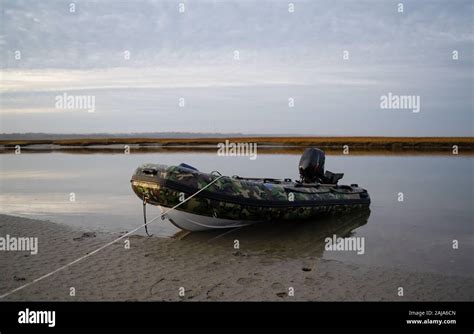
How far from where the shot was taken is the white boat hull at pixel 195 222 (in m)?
7.71

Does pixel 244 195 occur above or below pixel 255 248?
above

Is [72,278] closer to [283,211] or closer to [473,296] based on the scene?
[283,211]

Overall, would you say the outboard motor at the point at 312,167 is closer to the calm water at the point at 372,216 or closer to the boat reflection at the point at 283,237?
the boat reflection at the point at 283,237

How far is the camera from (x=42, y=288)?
5137 millimetres

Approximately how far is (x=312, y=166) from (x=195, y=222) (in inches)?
144

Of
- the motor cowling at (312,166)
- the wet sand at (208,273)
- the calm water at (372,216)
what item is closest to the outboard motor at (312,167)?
the motor cowling at (312,166)

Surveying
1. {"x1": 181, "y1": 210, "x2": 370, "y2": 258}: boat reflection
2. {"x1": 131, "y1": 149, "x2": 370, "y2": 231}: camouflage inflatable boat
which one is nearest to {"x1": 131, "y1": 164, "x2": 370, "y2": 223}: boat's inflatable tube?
{"x1": 131, "y1": 149, "x2": 370, "y2": 231}: camouflage inflatable boat

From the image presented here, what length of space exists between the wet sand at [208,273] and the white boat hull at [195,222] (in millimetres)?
266

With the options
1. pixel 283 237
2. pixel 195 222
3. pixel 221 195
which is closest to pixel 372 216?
pixel 283 237

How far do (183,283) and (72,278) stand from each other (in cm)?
159

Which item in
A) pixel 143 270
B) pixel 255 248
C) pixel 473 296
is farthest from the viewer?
pixel 255 248

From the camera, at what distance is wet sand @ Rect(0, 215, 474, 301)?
495 centimetres

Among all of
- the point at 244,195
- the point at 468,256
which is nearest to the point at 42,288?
the point at 244,195

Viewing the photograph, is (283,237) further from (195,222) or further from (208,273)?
(208,273)
